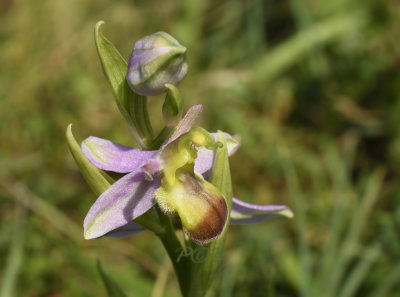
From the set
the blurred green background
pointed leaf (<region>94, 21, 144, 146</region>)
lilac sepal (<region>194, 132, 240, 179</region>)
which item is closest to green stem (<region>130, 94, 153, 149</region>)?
pointed leaf (<region>94, 21, 144, 146</region>)

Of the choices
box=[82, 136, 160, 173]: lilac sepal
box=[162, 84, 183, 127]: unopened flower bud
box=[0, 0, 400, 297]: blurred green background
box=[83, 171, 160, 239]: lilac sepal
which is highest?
box=[162, 84, 183, 127]: unopened flower bud

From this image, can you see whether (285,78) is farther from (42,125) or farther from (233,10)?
(42,125)

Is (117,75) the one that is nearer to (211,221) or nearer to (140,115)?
(140,115)

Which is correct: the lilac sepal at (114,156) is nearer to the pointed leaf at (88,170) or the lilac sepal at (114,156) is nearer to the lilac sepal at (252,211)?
the pointed leaf at (88,170)

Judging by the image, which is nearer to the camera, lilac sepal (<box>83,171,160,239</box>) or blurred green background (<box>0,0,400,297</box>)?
lilac sepal (<box>83,171,160,239</box>)

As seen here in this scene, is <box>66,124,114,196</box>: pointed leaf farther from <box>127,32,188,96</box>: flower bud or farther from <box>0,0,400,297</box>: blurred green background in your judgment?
<box>0,0,400,297</box>: blurred green background

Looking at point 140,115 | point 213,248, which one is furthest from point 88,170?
point 213,248
